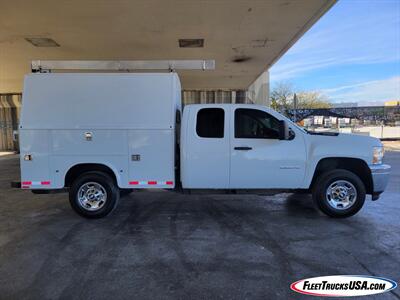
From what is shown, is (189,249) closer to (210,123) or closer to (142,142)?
(142,142)

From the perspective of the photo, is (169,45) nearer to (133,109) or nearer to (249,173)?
(133,109)

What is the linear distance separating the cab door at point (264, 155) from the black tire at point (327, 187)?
379mm

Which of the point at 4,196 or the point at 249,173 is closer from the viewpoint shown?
the point at 249,173

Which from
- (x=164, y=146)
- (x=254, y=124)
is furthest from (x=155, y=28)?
(x=254, y=124)

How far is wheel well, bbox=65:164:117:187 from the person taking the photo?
19.7 feet

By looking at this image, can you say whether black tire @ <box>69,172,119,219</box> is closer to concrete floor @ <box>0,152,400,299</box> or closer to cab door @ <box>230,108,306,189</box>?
concrete floor @ <box>0,152,400,299</box>

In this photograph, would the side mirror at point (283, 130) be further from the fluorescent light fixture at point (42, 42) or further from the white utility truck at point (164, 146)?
the fluorescent light fixture at point (42, 42)

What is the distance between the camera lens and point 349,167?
19.7ft

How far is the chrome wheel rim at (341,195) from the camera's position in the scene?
582 centimetres

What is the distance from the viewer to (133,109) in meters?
5.84

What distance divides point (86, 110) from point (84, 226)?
7.03 feet

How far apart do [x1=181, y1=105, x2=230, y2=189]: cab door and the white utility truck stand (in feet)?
0.06

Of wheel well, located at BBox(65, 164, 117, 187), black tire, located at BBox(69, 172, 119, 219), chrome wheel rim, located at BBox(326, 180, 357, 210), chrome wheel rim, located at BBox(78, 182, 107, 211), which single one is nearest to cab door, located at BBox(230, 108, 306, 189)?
chrome wheel rim, located at BBox(326, 180, 357, 210)

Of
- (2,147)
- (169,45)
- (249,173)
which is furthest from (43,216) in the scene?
(2,147)
